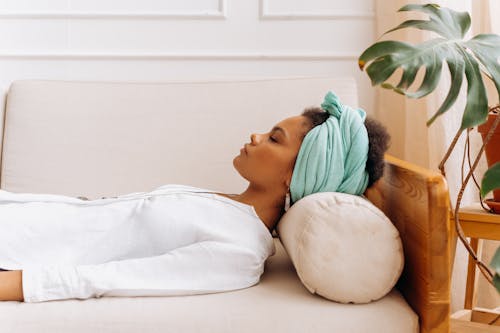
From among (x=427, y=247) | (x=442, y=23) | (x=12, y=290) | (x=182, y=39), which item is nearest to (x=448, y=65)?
(x=442, y=23)

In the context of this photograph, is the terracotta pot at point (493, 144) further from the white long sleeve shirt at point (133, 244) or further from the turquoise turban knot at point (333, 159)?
the white long sleeve shirt at point (133, 244)

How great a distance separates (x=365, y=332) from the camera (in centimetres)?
128

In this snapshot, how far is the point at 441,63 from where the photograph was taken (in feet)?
3.87

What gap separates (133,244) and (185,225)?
0.46 ft

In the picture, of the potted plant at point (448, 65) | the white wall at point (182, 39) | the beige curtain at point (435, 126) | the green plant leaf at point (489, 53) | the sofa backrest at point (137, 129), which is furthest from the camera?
the white wall at point (182, 39)

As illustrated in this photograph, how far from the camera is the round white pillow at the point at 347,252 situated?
1.30 meters

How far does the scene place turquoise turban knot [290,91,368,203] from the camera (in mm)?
1533

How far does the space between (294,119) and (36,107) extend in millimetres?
916

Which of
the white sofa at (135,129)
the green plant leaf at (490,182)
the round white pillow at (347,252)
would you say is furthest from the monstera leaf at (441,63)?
the white sofa at (135,129)

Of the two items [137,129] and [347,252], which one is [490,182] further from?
[137,129]

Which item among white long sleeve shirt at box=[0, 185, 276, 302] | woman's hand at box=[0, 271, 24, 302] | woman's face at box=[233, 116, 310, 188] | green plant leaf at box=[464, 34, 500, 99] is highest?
green plant leaf at box=[464, 34, 500, 99]

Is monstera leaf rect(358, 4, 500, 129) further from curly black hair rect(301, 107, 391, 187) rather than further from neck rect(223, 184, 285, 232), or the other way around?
neck rect(223, 184, 285, 232)

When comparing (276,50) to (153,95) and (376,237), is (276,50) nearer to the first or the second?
(153,95)

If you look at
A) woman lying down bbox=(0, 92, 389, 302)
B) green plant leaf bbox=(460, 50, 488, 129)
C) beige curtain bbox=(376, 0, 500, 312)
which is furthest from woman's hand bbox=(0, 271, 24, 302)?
beige curtain bbox=(376, 0, 500, 312)
